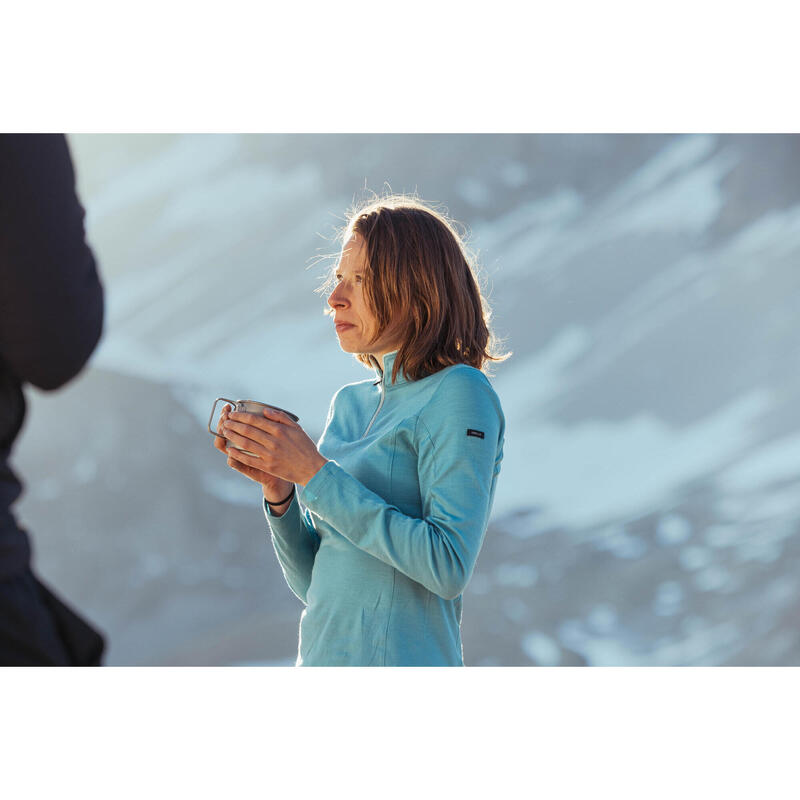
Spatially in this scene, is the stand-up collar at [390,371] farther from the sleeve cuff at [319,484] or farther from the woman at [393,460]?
the sleeve cuff at [319,484]

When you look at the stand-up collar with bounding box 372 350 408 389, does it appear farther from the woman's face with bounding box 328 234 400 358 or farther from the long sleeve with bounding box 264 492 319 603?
the long sleeve with bounding box 264 492 319 603

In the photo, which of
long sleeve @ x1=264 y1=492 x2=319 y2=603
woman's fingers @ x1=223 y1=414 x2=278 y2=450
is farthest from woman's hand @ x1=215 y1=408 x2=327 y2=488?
long sleeve @ x1=264 y1=492 x2=319 y2=603

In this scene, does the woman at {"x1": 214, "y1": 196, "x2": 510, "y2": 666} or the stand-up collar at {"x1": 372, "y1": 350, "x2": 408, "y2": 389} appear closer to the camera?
the woman at {"x1": 214, "y1": 196, "x2": 510, "y2": 666}

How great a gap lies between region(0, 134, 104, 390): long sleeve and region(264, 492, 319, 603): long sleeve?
28cm

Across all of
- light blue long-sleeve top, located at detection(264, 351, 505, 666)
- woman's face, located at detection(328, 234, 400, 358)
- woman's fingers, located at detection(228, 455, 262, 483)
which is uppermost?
woman's face, located at detection(328, 234, 400, 358)

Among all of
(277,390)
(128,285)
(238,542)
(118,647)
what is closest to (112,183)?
(128,285)

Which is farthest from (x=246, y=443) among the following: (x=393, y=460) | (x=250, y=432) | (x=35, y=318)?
(x=35, y=318)

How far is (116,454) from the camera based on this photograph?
15.8 ft

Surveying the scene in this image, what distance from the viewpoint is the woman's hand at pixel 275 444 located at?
34.2 inches

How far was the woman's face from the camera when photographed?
3.19 ft

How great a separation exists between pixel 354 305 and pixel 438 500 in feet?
A: 0.78

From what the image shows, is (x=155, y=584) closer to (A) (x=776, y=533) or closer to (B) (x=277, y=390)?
(B) (x=277, y=390)

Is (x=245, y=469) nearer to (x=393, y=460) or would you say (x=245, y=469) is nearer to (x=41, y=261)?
(x=393, y=460)

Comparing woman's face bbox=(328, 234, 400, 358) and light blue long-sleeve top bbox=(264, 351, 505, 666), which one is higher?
woman's face bbox=(328, 234, 400, 358)
